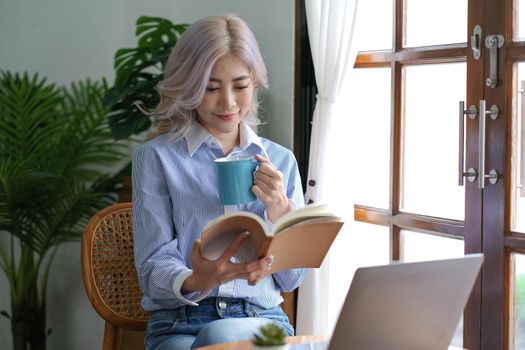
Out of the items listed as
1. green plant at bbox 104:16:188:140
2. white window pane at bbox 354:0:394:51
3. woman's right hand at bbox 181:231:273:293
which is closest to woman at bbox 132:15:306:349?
woman's right hand at bbox 181:231:273:293

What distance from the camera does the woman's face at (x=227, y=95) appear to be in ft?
6.68

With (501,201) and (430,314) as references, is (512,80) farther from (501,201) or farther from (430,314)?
(430,314)

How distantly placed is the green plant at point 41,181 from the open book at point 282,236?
6.13 feet

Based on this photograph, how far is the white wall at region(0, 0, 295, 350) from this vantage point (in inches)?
147

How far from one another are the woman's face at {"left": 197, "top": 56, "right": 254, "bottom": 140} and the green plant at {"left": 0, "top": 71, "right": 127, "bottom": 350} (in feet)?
4.91

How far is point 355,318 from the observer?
137 cm

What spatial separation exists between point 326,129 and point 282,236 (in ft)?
3.98

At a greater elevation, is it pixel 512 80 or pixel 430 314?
pixel 512 80

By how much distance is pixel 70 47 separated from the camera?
12.5 ft

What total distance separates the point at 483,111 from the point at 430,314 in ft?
3.28

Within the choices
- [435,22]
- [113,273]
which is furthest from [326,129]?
[113,273]

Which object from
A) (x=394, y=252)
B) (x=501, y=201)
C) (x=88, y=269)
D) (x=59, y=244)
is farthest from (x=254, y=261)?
(x=59, y=244)

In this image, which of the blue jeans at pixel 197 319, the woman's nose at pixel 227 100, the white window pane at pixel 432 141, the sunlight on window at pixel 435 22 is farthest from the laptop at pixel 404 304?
the sunlight on window at pixel 435 22

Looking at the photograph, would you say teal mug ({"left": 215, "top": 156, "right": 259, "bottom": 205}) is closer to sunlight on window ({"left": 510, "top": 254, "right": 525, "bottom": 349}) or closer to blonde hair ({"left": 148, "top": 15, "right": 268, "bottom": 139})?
blonde hair ({"left": 148, "top": 15, "right": 268, "bottom": 139})
